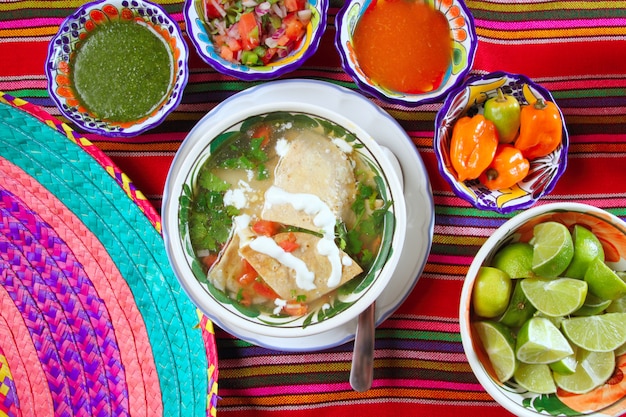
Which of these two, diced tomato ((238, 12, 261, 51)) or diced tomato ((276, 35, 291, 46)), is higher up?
diced tomato ((238, 12, 261, 51))

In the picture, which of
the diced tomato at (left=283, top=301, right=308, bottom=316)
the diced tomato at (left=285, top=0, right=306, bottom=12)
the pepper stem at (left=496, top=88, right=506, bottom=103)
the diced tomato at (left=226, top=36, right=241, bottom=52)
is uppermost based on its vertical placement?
the diced tomato at (left=285, top=0, right=306, bottom=12)

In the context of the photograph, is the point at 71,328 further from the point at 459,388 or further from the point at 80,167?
the point at 459,388

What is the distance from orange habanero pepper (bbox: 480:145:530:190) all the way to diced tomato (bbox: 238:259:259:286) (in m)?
0.84

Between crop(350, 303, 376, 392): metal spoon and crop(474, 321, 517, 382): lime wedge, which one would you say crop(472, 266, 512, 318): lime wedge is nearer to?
crop(474, 321, 517, 382): lime wedge

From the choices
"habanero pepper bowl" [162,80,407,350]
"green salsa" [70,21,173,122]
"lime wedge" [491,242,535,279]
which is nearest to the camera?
"habanero pepper bowl" [162,80,407,350]

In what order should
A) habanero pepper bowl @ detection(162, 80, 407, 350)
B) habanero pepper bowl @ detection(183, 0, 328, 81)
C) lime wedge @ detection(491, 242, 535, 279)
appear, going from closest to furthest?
habanero pepper bowl @ detection(162, 80, 407, 350)
lime wedge @ detection(491, 242, 535, 279)
habanero pepper bowl @ detection(183, 0, 328, 81)

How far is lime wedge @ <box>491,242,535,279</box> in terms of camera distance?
1.78 metres

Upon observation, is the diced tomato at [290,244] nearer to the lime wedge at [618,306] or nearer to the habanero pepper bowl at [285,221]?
the habanero pepper bowl at [285,221]

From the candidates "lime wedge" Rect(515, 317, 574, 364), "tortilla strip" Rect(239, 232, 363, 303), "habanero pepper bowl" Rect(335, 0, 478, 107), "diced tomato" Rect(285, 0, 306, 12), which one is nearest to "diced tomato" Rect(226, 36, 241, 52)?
"diced tomato" Rect(285, 0, 306, 12)

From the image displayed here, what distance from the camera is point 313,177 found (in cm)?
169

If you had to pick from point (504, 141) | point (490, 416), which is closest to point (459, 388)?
point (490, 416)

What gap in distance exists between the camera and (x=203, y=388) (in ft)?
6.38

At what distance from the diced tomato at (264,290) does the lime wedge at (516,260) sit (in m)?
0.73

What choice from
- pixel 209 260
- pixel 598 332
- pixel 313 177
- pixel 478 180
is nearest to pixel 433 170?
pixel 478 180
